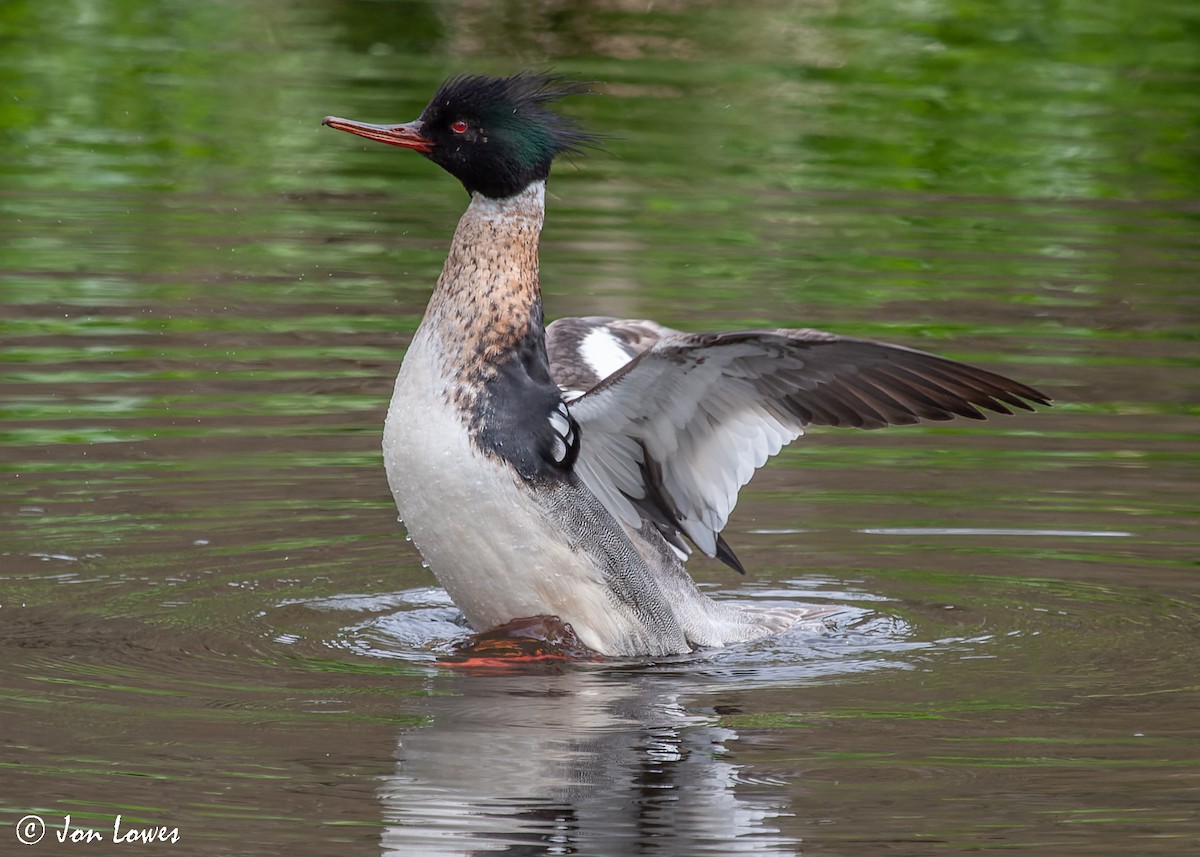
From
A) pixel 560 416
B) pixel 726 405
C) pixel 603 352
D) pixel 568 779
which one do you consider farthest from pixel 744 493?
pixel 568 779

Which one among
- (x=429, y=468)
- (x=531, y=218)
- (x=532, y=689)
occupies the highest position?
(x=531, y=218)

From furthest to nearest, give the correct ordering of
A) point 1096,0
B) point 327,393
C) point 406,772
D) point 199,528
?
point 1096,0 → point 327,393 → point 199,528 → point 406,772

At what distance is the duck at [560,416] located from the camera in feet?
22.2

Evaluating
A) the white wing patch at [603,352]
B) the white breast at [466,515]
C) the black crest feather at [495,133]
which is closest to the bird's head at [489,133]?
the black crest feather at [495,133]

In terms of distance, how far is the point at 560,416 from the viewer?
7020mm

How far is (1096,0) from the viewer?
20.4 meters

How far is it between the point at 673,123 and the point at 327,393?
Answer: 6936 millimetres

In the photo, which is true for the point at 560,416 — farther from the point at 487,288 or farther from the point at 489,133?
the point at 489,133

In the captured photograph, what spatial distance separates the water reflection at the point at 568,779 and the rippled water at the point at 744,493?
0.06ft

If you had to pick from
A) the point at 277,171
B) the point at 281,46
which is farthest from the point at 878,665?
the point at 281,46

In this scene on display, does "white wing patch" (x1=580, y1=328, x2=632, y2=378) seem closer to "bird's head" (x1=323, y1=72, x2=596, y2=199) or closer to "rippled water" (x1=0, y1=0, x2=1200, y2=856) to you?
"rippled water" (x1=0, y1=0, x2=1200, y2=856)

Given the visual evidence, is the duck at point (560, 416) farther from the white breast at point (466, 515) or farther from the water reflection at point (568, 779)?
the water reflection at point (568, 779)

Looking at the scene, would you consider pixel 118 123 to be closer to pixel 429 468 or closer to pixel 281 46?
pixel 281 46

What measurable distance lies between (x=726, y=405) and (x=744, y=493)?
92.3 inches
